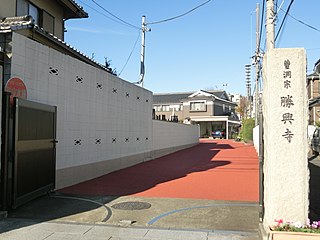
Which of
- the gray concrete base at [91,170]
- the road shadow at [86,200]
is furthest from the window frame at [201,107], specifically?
the road shadow at [86,200]

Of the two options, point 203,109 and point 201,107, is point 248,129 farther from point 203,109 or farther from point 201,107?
point 201,107

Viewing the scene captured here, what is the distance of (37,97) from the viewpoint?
24.3ft

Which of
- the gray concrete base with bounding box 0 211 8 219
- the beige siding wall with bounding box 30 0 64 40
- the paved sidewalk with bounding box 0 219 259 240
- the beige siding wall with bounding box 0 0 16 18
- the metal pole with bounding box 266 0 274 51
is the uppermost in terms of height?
the beige siding wall with bounding box 30 0 64 40

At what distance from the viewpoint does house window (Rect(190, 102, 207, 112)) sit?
49219mm

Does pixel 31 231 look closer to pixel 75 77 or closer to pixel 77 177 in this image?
pixel 77 177

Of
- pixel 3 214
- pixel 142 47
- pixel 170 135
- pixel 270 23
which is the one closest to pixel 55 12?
pixel 142 47

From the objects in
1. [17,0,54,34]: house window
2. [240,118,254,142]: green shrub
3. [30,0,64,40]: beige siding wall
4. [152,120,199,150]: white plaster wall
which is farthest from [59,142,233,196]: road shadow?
[240,118,254,142]: green shrub

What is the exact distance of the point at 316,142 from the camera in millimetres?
19844

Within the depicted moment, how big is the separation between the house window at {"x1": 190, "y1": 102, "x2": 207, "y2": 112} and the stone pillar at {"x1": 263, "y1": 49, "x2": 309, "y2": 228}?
4475 cm

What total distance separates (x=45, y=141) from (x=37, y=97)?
3.69ft

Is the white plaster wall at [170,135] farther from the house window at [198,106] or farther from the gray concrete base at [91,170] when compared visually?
the house window at [198,106]

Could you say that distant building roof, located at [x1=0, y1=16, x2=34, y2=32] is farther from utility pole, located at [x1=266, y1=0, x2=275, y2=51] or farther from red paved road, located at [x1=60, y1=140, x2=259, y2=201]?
utility pole, located at [x1=266, y1=0, x2=275, y2=51]

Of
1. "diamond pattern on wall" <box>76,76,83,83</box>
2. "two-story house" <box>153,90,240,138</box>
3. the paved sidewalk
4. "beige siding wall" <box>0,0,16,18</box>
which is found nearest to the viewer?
the paved sidewalk

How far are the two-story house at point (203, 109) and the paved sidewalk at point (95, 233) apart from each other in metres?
41.7
